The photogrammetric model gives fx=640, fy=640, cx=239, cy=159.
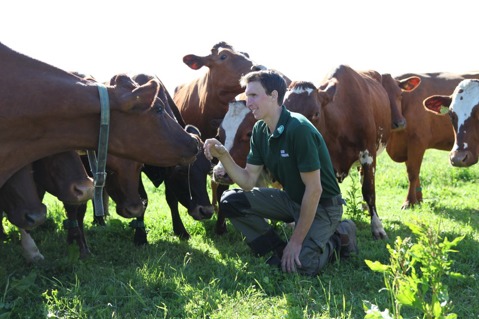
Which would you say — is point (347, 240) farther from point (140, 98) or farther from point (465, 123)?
point (465, 123)

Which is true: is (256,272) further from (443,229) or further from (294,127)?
(443,229)

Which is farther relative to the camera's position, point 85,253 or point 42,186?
point 85,253

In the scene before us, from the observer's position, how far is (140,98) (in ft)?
16.0

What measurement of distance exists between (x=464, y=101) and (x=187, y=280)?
4.78 meters

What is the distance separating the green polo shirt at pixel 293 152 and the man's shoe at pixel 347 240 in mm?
399

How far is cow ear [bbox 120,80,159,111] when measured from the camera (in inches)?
190

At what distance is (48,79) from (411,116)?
6985 millimetres

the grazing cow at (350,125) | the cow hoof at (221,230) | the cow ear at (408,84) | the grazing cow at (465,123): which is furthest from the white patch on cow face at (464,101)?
the cow hoof at (221,230)

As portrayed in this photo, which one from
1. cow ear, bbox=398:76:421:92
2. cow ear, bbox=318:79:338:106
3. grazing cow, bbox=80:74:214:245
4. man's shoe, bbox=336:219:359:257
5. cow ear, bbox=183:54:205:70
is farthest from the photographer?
cow ear, bbox=398:76:421:92

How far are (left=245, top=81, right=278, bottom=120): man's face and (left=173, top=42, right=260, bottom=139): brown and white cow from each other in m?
3.52

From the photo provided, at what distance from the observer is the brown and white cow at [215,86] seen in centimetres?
894

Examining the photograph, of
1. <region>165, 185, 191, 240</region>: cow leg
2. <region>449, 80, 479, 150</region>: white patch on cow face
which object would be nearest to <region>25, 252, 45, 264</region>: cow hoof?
<region>165, 185, 191, 240</region>: cow leg

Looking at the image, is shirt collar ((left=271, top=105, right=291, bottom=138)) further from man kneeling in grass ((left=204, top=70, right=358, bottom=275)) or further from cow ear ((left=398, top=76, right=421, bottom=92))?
cow ear ((left=398, top=76, right=421, bottom=92))

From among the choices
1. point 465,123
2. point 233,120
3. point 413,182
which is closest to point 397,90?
point 413,182
